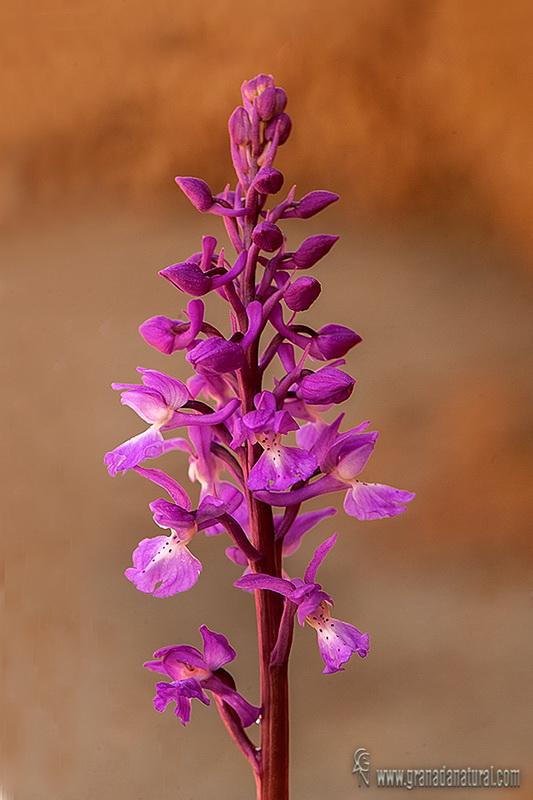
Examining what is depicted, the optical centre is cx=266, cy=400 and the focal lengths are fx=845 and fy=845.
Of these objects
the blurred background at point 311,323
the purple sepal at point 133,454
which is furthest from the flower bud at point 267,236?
the blurred background at point 311,323

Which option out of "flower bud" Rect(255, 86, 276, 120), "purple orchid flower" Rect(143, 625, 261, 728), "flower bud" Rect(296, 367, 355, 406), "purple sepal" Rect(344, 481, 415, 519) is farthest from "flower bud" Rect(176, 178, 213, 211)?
"purple orchid flower" Rect(143, 625, 261, 728)

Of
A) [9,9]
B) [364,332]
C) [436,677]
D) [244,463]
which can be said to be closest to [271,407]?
[244,463]

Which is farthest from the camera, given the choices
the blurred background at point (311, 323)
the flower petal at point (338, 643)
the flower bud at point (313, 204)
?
the blurred background at point (311, 323)

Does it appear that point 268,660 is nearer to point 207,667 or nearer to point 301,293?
point 207,667

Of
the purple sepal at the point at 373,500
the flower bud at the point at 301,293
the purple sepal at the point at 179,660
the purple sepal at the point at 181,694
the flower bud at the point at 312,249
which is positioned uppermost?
the flower bud at the point at 312,249

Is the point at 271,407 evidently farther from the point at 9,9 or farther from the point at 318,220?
the point at 9,9

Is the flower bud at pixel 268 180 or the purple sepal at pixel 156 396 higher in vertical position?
the flower bud at pixel 268 180

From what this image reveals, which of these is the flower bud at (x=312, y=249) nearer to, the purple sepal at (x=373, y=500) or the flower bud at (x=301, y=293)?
the flower bud at (x=301, y=293)

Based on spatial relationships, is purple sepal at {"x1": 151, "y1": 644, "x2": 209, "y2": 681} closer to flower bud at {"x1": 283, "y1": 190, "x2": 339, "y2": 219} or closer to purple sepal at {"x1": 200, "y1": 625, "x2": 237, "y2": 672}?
purple sepal at {"x1": 200, "y1": 625, "x2": 237, "y2": 672}
